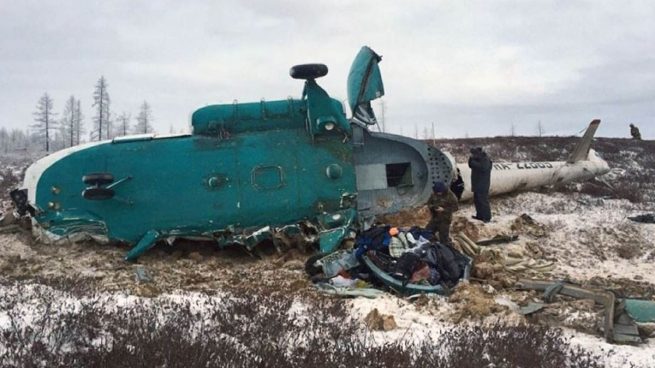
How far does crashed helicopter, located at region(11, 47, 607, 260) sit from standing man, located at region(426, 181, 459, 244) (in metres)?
1.28

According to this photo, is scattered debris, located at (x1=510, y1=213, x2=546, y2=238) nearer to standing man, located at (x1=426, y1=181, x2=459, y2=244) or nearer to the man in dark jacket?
the man in dark jacket

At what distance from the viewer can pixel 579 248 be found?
978 centimetres

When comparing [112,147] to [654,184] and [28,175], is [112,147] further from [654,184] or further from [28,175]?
[654,184]

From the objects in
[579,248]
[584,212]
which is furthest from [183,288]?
[584,212]

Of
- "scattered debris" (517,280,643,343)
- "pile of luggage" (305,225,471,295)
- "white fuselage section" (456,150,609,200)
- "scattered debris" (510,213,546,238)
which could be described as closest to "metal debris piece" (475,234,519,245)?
"scattered debris" (510,213,546,238)

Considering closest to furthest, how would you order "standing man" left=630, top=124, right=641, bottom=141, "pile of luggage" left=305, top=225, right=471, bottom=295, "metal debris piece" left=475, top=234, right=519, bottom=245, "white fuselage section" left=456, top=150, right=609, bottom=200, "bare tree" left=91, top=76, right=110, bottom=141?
"pile of luggage" left=305, top=225, right=471, bottom=295 < "metal debris piece" left=475, top=234, right=519, bottom=245 < "white fuselage section" left=456, top=150, right=609, bottom=200 < "standing man" left=630, top=124, right=641, bottom=141 < "bare tree" left=91, top=76, right=110, bottom=141

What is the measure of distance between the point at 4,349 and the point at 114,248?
4.91m

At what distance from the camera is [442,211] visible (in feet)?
27.8

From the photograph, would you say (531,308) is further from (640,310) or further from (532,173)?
(532,173)

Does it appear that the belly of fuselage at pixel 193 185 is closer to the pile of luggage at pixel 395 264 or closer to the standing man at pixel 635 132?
the pile of luggage at pixel 395 264

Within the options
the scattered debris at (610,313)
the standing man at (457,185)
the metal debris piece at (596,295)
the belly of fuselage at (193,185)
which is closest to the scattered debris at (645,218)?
the standing man at (457,185)

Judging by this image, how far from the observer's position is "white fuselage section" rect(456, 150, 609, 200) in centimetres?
1280

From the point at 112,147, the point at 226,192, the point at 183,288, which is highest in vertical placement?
the point at 112,147

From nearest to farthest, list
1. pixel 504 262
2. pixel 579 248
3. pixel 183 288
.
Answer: pixel 183 288 → pixel 504 262 → pixel 579 248
